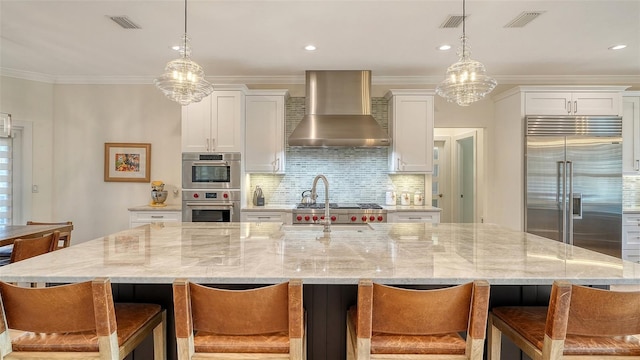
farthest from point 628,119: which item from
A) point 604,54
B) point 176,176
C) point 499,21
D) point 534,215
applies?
point 176,176

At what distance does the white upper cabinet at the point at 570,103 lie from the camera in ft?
13.9

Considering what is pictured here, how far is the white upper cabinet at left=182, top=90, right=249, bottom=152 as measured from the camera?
431 centimetres

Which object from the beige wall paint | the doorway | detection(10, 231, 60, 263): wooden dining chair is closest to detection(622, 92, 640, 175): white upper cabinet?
the doorway

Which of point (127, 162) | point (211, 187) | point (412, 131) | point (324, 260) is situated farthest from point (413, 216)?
point (127, 162)

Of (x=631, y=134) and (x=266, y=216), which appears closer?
(x=266, y=216)

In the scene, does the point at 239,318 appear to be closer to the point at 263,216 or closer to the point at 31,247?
the point at 31,247

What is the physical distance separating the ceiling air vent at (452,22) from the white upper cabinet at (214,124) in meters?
2.52

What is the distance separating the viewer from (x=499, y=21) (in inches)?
120

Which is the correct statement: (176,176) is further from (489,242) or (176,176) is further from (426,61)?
(489,242)

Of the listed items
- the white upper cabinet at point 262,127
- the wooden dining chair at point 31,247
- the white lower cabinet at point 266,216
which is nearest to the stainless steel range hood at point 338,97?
the white upper cabinet at point 262,127

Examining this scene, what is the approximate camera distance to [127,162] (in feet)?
16.0

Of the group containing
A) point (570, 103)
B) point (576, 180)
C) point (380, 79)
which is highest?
point (380, 79)

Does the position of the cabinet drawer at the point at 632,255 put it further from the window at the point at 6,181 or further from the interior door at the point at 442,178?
the window at the point at 6,181

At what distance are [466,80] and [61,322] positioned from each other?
2.63 m
